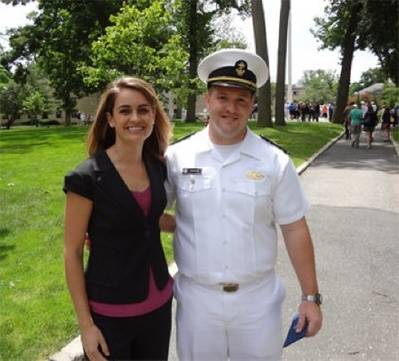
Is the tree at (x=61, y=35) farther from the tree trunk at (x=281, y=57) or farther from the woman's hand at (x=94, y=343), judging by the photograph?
the woman's hand at (x=94, y=343)

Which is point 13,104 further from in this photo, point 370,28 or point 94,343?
point 94,343

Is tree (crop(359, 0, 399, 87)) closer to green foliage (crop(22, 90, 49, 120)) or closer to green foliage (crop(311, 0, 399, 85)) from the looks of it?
green foliage (crop(311, 0, 399, 85))

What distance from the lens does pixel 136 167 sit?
8.25 ft

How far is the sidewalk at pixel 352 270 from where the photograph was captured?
402 centimetres

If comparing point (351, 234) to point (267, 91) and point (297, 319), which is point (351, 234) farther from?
point (267, 91)

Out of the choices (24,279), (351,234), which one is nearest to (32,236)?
(24,279)

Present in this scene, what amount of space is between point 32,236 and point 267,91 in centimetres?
1752

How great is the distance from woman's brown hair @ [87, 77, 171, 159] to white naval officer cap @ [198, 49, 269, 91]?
316 mm

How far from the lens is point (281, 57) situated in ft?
85.9

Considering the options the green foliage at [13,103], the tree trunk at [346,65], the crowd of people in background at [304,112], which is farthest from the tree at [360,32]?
the green foliage at [13,103]

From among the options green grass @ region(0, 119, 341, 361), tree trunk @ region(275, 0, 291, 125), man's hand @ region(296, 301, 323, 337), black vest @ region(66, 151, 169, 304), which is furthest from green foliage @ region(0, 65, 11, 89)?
tree trunk @ region(275, 0, 291, 125)

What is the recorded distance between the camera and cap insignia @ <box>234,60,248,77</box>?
2564 mm

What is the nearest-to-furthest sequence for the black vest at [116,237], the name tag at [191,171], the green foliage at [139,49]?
the black vest at [116,237] < the name tag at [191,171] < the green foliage at [139,49]

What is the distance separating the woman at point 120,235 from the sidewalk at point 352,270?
57.3 inches
